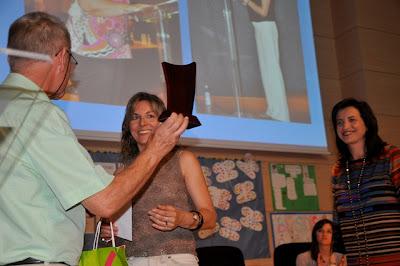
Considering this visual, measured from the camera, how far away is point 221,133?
402 centimetres

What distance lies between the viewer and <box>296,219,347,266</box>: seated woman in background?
3.85 m

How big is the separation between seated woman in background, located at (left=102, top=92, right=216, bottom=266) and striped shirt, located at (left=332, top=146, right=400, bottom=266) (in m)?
0.65

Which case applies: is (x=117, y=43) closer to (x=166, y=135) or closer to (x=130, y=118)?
(x=130, y=118)

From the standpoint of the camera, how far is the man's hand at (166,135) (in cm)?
143

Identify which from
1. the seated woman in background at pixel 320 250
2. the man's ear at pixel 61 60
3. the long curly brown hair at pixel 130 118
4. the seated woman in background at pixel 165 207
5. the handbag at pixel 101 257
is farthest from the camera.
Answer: the seated woman in background at pixel 320 250

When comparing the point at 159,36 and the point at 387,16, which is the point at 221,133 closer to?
the point at 159,36

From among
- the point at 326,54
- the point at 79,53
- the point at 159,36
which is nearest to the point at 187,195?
the point at 79,53

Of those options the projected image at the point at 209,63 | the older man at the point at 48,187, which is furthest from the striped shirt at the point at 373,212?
the projected image at the point at 209,63

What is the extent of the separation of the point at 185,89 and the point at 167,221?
1.58 feet

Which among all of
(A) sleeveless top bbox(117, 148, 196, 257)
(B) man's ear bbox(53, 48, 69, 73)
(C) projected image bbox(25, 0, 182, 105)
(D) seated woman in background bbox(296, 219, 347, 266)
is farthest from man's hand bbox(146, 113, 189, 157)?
(D) seated woman in background bbox(296, 219, 347, 266)

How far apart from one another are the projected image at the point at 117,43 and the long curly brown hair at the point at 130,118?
127 cm

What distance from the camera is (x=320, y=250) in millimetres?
3975

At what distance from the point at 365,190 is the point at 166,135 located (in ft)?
3.78

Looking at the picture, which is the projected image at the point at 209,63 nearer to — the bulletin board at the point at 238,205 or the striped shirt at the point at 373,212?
the bulletin board at the point at 238,205
